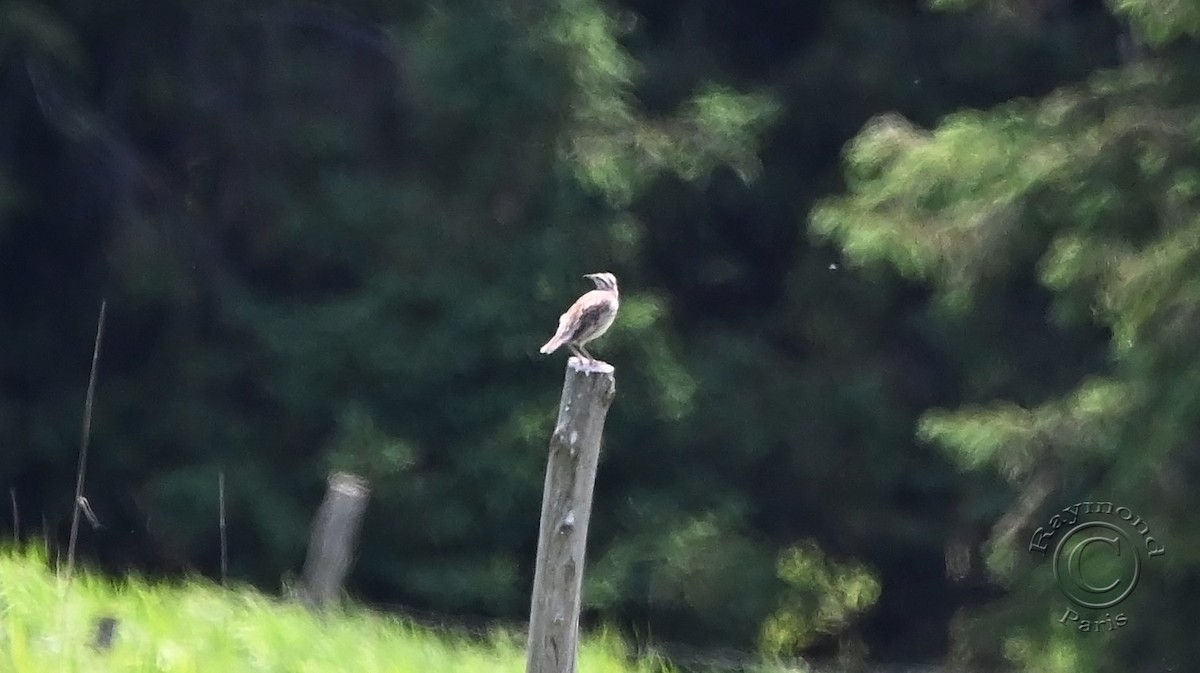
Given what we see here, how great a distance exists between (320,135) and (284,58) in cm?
56

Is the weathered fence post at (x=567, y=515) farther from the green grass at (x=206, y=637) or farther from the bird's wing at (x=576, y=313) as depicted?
the bird's wing at (x=576, y=313)

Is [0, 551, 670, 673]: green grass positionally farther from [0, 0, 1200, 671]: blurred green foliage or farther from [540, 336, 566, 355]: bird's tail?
[0, 0, 1200, 671]: blurred green foliage

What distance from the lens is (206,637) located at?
585 centimetres

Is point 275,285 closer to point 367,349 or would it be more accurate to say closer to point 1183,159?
point 367,349

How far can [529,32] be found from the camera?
11.1 meters

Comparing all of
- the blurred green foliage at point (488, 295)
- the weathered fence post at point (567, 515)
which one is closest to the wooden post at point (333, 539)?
the weathered fence post at point (567, 515)

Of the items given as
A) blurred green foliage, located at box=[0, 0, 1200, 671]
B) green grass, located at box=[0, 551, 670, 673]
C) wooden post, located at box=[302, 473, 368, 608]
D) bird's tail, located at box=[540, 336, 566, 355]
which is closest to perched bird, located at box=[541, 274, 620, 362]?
bird's tail, located at box=[540, 336, 566, 355]

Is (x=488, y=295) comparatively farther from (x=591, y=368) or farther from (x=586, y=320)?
(x=591, y=368)

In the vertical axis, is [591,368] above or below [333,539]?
below

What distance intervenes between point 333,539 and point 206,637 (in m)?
1.01
